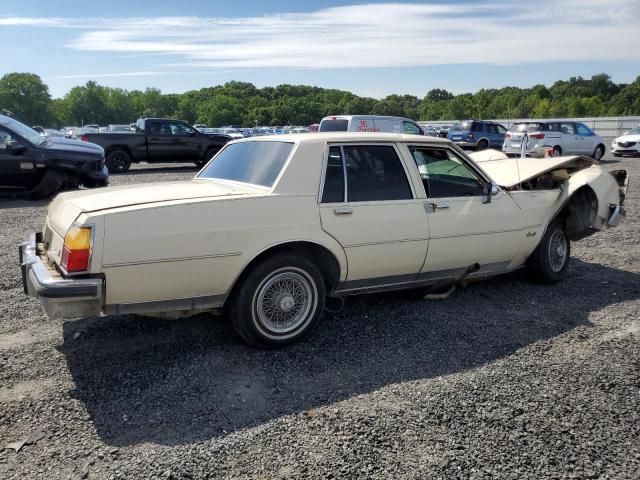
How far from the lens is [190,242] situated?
141 inches

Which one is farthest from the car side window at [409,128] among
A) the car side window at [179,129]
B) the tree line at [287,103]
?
the tree line at [287,103]

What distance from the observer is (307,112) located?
126 meters

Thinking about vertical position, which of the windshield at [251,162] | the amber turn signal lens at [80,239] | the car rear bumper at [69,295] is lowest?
the car rear bumper at [69,295]

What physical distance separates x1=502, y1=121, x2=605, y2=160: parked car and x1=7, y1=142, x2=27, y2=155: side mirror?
643 inches

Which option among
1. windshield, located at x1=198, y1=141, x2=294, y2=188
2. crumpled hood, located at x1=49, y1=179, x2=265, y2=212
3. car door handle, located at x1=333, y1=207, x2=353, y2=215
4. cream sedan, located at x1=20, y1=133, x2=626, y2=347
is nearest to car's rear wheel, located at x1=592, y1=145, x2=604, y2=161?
cream sedan, located at x1=20, y1=133, x2=626, y2=347

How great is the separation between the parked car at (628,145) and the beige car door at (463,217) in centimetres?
1983

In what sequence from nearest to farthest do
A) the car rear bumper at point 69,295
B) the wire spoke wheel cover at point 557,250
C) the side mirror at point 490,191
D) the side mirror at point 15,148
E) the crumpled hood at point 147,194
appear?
1. the car rear bumper at point 69,295
2. the crumpled hood at point 147,194
3. the side mirror at point 490,191
4. the wire spoke wheel cover at point 557,250
5. the side mirror at point 15,148

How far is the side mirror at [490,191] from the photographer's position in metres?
4.97

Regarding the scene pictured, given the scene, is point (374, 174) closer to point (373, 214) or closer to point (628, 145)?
point (373, 214)

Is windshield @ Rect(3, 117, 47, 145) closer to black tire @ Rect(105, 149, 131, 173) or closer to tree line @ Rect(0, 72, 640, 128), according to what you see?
black tire @ Rect(105, 149, 131, 173)

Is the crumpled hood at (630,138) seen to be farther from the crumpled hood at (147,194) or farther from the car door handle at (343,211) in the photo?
the crumpled hood at (147,194)

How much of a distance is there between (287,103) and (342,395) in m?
127

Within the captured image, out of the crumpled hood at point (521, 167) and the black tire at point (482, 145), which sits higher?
the crumpled hood at point (521, 167)

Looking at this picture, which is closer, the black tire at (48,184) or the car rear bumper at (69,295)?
the car rear bumper at (69,295)
